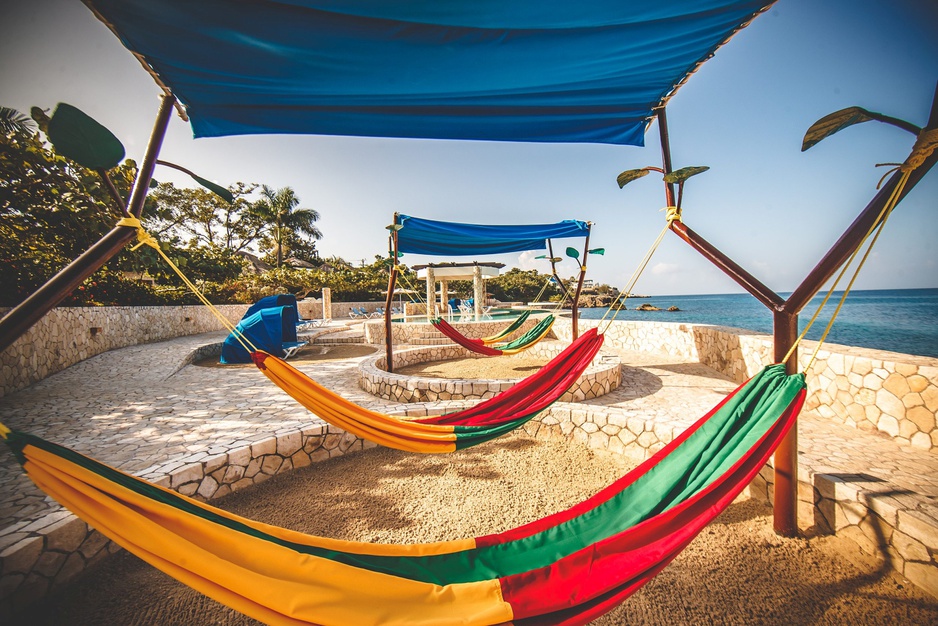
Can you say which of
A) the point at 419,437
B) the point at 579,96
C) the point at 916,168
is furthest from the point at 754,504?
the point at 579,96

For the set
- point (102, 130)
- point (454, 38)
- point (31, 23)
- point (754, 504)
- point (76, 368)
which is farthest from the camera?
point (76, 368)

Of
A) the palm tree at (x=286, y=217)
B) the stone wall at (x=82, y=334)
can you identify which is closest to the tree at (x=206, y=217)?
the palm tree at (x=286, y=217)

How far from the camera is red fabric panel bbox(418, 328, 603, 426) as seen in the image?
2.25 metres

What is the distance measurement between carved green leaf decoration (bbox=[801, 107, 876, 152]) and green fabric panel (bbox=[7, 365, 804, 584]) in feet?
2.92

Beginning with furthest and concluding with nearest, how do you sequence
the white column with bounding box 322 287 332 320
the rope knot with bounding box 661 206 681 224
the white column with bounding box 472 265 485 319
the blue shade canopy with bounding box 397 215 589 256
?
the white column with bounding box 322 287 332 320 < the white column with bounding box 472 265 485 319 < the blue shade canopy with bounding box 397 215 589 256 < the rope knot with bounding box 661 206 681 224

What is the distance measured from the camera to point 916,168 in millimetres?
1172

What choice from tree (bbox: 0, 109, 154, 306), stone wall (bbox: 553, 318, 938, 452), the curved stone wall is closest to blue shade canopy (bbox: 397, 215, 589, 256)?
the curved stone wall

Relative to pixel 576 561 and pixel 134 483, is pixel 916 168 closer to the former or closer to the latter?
pixel 576 561

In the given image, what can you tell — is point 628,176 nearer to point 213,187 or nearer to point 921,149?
point 921,149

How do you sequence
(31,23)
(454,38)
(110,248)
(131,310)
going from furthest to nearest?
(131,310), (31,23), (454,38), (110,248)

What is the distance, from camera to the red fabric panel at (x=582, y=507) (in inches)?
49.8

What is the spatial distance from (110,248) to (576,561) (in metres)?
1.86

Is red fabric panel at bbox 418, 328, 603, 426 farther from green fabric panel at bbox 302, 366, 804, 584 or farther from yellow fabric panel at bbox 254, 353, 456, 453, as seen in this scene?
green fabric panel at bbox 302, 366, 804, 584

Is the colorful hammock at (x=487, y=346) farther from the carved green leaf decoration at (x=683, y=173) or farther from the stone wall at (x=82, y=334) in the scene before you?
the stone wall at (x=82, y=334)
